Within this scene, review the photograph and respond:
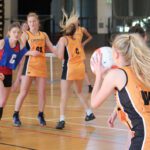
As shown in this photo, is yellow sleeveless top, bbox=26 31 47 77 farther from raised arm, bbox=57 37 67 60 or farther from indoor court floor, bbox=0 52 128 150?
indoor court floor, bbox=0 52 128 150

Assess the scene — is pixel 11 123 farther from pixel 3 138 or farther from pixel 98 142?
pixel 98 142

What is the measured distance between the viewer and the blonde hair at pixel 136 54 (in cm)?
320

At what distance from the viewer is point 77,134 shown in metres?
7.00

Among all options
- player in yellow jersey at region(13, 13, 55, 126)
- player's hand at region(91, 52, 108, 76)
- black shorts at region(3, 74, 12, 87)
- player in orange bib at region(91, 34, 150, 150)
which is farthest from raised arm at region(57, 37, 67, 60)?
player in orange bib at region(91, 34, 150, 150)

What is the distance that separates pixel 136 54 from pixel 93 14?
108 feet

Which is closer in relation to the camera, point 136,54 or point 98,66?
point 136,54

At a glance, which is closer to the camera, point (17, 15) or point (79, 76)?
point (79, 76)

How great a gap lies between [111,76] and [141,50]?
0.26 m

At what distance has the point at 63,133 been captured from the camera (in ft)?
23.4

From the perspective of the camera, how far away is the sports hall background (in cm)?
2664

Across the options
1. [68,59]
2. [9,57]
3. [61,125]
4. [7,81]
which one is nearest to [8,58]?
[9,57]

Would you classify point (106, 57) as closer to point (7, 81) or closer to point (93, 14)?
point (7, 81)

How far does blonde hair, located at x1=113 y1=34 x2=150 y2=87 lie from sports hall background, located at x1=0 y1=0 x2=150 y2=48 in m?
20.9

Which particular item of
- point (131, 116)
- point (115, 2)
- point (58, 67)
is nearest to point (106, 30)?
point (115, 2)
